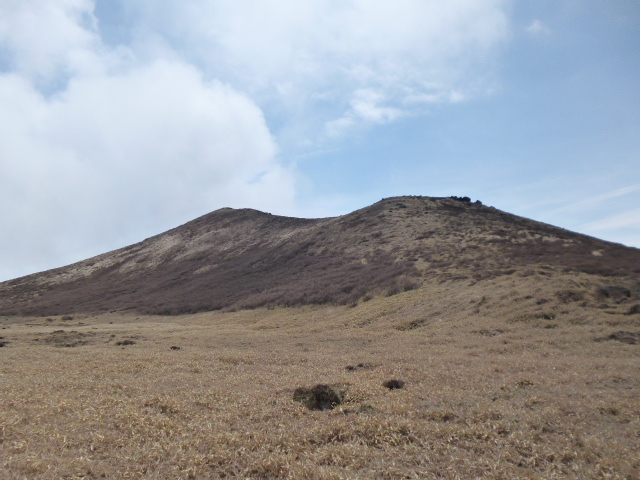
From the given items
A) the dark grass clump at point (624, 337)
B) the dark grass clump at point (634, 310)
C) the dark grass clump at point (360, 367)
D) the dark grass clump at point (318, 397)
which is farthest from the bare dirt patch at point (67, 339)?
the dark grass clump at point (634, 310)

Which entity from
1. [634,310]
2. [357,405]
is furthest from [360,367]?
[634,310]

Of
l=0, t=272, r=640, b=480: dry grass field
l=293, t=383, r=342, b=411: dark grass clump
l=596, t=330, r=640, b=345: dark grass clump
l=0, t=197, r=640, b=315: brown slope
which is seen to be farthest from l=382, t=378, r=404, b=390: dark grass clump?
l=0, t=197, r=640, b=315: brown slope

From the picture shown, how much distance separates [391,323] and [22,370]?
18593 mm

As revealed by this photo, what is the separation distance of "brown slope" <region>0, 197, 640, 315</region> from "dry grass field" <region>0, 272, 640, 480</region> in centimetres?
1166

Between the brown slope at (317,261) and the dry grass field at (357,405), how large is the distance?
1166 cm

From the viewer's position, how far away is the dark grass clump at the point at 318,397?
33.0 ft

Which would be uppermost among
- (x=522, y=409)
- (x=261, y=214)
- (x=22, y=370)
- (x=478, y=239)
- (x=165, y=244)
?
(x=261, y=214)

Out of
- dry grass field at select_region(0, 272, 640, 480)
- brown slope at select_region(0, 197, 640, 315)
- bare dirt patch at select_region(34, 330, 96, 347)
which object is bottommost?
dry grass field at select_region(0, 272, 640, 480)

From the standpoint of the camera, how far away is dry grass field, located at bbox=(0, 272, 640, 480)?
22.6 ft

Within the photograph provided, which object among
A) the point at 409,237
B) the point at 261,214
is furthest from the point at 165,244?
the point at 409,237

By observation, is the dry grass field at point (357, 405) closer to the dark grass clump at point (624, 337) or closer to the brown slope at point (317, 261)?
the dark grass clump at point (624, 337)

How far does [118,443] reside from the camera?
25.8 ft

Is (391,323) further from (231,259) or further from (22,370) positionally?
(231,259)

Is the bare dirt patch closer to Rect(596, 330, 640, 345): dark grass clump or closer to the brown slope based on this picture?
the brown slope
